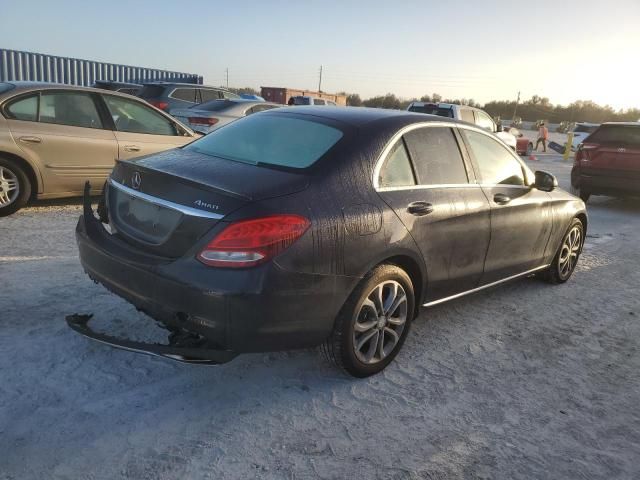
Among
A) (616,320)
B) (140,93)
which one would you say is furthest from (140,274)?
(140,93)

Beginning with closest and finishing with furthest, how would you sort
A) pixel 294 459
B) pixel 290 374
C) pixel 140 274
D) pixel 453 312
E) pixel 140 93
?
pixel 294 459 < pixel 140 274 < pixel 290 374 < pixel 453 312 < pixel 140 93

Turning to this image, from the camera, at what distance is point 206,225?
253 cm

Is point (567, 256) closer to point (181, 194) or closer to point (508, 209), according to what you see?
point (508, 209)

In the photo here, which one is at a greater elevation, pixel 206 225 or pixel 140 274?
pixel 206 225

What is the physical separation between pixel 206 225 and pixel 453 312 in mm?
2533

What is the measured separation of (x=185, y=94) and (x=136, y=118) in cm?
697

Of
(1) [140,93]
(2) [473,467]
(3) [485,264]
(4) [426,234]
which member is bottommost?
(2) [473,467]

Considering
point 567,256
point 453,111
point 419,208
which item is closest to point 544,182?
point 567,256

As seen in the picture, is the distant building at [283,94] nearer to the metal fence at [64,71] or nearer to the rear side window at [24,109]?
the metal fence at [64,71]

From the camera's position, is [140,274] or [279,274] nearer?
[279,274]

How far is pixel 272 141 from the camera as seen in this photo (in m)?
3.34

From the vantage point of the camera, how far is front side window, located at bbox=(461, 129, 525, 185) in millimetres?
4000

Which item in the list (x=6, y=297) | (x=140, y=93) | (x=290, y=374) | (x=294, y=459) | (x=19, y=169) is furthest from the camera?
(x=140, y=93)

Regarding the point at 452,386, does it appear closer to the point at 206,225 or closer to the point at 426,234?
the point at 426,234
